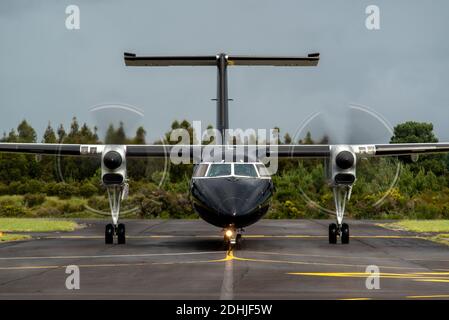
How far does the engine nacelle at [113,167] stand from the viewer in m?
23.4

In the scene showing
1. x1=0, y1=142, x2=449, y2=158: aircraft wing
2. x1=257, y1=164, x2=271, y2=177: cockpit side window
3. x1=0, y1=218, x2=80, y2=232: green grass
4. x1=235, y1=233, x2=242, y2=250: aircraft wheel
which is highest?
x1=0, y1=142, x2=449, y2=158: aircraft wing

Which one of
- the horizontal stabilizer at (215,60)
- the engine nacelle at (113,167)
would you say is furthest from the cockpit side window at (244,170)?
the horizontal stabilizer at (215,60)

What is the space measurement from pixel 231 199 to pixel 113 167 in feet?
19.0

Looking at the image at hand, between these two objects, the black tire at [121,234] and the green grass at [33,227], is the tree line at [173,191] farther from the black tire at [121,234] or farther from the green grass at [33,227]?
the black tire at [121,234]

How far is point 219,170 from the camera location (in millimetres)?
20406

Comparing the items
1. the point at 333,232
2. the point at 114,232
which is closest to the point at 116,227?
the point at 114,232

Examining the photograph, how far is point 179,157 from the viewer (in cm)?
2427

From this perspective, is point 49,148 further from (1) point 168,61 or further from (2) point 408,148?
(2) point 408,148

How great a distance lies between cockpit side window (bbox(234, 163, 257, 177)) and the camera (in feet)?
66.4

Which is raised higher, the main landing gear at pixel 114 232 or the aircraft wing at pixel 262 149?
the aircraft wing at pixel 262 149

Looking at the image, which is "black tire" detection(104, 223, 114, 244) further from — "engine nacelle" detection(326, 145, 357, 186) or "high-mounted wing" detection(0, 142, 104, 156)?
"engine nacelle" detection(326, 145, 357, 186)

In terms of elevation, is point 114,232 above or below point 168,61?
below

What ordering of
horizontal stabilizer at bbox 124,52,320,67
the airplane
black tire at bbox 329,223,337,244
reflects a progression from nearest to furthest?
the airplane, black tire at bbox 329,223,337,244, horizontal stabilizer at bbox 124,52,320,67

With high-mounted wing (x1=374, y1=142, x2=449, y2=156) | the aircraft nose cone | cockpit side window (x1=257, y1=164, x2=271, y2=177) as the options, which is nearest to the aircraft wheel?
cockpit side window (x1=257, y1=164, x2=271, y2=177)
